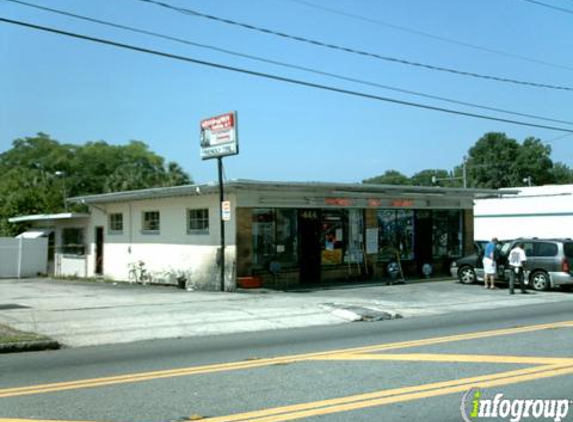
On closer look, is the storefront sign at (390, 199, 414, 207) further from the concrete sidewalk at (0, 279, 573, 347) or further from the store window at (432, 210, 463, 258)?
the concrete sidewalk at (0, 279, 573, 347)

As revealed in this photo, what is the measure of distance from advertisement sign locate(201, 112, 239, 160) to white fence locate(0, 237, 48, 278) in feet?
44.2

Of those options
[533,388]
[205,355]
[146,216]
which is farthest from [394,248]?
[533,388]

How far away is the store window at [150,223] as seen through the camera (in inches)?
1005

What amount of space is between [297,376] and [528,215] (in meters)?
28.9

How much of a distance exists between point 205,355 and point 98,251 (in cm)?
2085

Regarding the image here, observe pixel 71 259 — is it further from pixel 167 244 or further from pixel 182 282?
pixel 182 282

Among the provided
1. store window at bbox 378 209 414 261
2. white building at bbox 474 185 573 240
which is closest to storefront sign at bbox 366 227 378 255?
store window at bbox 378 209 414 261

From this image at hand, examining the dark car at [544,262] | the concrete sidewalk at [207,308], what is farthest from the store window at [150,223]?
the dark car at [544,262]

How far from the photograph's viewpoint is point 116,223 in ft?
93.2

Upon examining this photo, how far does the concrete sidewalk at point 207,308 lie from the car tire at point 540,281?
1.85 ft

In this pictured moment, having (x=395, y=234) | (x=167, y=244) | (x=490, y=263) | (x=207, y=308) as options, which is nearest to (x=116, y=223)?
(x=167, y=244)

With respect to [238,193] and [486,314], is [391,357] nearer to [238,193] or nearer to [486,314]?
[486,314]

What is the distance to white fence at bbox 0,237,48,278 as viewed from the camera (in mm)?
29781

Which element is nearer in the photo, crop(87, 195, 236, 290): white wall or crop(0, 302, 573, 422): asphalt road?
crop(0, 302, 573, 422): asphalt road
